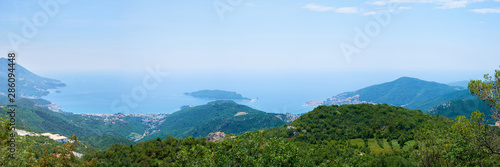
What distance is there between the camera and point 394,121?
33656 mm

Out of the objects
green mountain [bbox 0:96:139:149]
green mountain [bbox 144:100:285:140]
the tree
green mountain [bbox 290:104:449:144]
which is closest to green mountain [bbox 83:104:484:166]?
green mountain [bbox 290:104:449:144]

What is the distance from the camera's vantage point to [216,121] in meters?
125

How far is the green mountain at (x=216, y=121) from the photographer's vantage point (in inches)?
4370

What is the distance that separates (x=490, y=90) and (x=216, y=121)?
395 feet

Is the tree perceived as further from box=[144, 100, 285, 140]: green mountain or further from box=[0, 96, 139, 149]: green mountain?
box=[144, 100, 285, 140]: green mountain

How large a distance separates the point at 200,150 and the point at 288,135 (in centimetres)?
2265

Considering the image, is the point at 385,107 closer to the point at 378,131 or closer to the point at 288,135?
the point at 378,131

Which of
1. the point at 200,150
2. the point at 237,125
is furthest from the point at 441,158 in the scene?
the point at 237,125

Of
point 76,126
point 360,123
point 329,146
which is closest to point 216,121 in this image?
point 76,126

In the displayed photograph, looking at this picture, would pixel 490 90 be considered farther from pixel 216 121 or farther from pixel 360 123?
pixel 216 121

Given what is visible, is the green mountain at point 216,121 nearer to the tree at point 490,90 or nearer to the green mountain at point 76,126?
the green mountain at point 76,126

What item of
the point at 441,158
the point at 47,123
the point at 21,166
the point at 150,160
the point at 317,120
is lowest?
the point at 47,123

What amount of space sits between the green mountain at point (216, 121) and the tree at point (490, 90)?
309 ft

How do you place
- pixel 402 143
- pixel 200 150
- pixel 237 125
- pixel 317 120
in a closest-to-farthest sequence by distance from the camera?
pixel 200 150 → pixel 402 143 → pixel 317 120 → pixel 237 125
